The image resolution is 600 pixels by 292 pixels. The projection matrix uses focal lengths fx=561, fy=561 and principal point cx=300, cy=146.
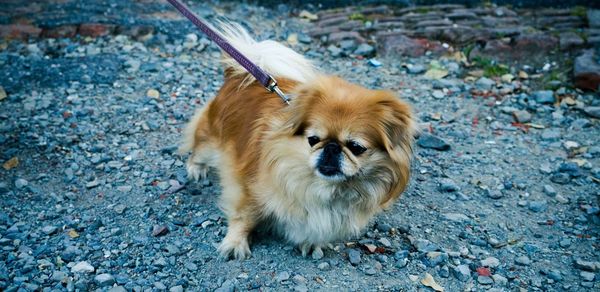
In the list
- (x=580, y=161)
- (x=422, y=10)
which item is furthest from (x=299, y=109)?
(x=422, y=10)

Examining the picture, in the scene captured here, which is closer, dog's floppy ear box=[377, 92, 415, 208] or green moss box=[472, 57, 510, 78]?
dog's floppy ear box=[377, 92, 415, 208]

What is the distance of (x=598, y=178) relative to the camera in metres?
3.61

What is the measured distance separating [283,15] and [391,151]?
3.72 m

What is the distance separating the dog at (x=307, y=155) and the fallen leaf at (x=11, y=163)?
1.29 meters

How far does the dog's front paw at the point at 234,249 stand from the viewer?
9.34 ft

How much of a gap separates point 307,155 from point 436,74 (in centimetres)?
265

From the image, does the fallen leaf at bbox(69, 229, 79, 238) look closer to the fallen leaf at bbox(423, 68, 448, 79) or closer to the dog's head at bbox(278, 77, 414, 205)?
the dog's head at bbox(278, 77, 414, 205)

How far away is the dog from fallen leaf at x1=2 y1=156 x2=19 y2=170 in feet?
4.22

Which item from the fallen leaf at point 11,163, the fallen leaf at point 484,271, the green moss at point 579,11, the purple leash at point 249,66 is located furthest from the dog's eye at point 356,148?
the green moss at point 579,11

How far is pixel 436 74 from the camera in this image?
4887mm

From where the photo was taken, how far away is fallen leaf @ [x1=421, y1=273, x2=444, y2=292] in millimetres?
2688

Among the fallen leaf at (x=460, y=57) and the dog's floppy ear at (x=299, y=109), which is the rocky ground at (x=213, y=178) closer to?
the fallen leaf at (x=460, y=57)

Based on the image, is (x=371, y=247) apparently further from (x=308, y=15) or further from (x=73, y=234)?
(x=308, y=15)

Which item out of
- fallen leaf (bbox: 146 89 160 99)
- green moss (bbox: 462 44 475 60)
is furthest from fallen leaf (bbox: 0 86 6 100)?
green moss (bbox: 462 44 475 60)
